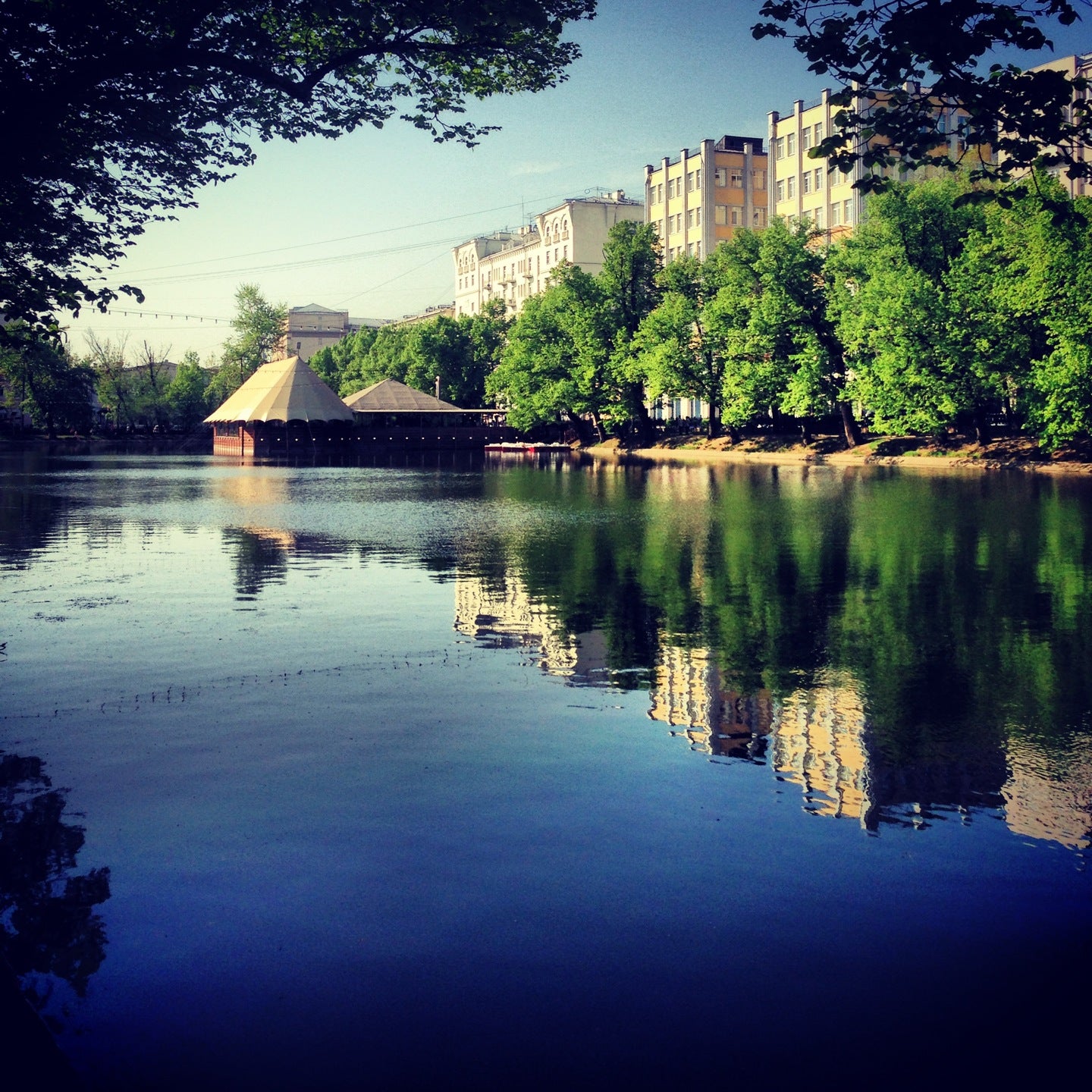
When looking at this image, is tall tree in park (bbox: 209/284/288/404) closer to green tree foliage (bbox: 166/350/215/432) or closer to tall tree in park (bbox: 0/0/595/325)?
green tree foliage (bbox: 166/350/215/432)

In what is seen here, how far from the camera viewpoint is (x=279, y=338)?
160 m

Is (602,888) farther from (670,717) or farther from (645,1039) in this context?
(670,717)

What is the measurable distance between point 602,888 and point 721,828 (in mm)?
1170

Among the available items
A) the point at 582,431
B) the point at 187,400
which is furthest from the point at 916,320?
the point at 187,400

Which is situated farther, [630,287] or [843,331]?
[630,287]

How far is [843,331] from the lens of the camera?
6256cm

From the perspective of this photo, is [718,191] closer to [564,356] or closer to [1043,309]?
[564,356]

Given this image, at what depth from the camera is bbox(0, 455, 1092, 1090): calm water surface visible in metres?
4.62

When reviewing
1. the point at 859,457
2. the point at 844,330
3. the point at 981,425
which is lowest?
the point at 859,457

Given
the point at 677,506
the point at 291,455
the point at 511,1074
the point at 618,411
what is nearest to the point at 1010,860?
the point at 511,1074

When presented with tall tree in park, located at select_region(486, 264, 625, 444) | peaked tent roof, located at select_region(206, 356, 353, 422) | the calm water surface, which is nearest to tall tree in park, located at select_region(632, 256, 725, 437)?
tall tree in park, located at select_region(486, 264, 625, 444)

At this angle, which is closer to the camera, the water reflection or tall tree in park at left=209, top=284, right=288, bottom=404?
the water reflection

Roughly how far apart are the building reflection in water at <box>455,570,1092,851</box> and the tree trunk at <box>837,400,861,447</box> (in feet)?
187

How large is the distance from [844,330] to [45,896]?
199 ft
